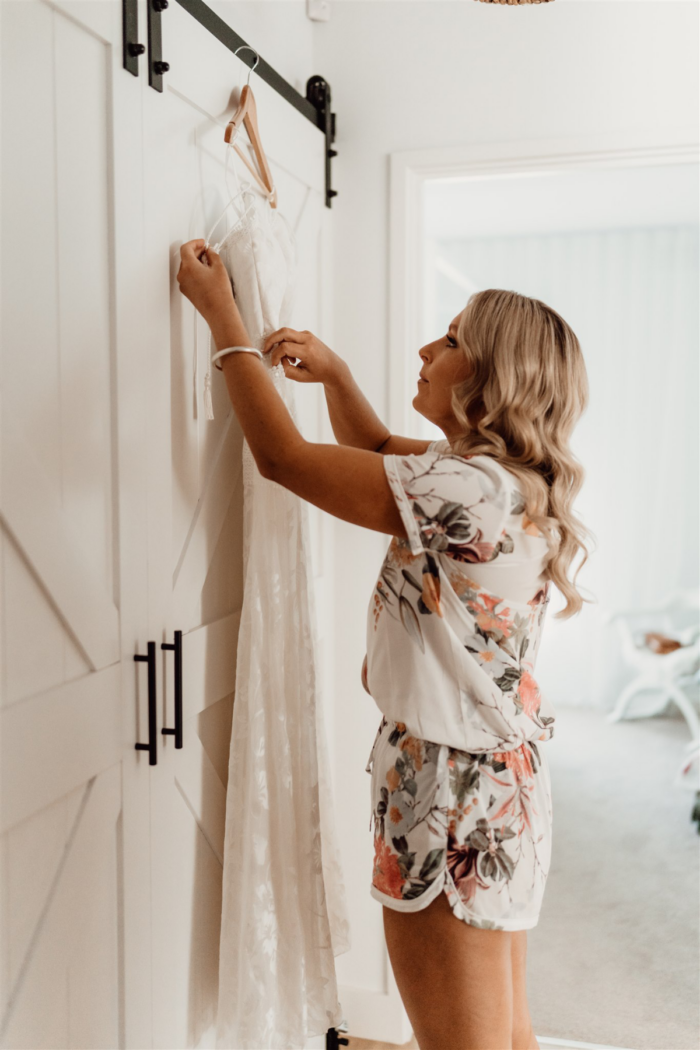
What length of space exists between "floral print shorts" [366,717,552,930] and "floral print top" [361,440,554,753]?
0.04 m

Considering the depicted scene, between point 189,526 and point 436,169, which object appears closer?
point 189,526

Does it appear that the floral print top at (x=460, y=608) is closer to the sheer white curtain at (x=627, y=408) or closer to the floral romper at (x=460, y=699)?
the floral romper at (x=460, y=699)

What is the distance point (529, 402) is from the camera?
1.31m

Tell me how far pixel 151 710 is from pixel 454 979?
1.93ft

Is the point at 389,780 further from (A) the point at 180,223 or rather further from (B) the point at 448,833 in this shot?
(A) the point at 180,223

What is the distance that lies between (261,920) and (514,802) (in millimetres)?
505

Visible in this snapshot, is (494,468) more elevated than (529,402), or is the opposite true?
(529,402)

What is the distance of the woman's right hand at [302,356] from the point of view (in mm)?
1484

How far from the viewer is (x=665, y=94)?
6.48ft

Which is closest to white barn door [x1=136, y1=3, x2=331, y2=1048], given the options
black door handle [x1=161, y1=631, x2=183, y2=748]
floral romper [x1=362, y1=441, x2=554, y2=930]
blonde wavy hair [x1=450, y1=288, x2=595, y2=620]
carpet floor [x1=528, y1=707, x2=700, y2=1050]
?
black door handle [x1=161, y1=631, x2=183, y2=748]

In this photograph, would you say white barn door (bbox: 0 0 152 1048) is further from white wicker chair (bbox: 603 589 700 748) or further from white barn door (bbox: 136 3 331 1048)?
white wicker chair (bbox: 603 589 700 748)

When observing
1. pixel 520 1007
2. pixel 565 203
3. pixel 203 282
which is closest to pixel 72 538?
pixel 203 282

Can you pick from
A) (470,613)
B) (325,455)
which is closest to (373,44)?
(325,455)

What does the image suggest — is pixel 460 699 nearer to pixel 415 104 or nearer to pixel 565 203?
pixel 415 104
